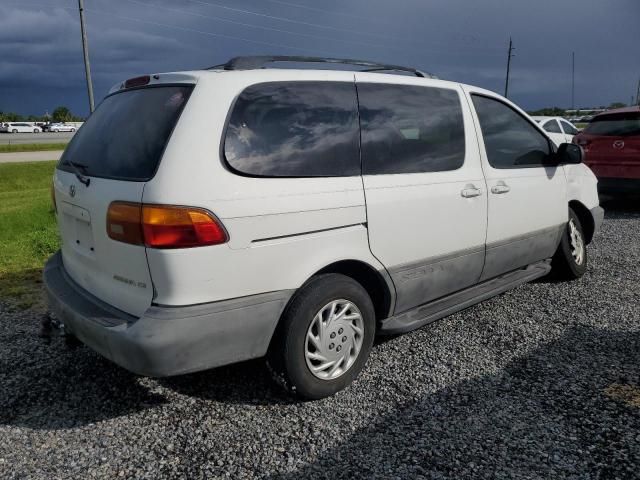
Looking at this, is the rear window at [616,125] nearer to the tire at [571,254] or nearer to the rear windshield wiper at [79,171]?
the tire at [571,254]

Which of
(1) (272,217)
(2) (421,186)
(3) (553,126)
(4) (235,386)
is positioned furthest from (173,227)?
(3) (553,126)

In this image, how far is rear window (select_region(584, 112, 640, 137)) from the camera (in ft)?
29.8

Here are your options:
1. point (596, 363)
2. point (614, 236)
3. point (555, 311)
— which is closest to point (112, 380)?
point (596, 363)

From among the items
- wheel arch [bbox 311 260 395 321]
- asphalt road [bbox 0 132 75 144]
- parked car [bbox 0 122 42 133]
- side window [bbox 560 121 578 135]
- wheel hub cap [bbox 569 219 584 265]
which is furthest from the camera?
parked car [bbox 0 122 42 133]

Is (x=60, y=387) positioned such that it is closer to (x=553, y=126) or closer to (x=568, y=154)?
(x=568, y=154)

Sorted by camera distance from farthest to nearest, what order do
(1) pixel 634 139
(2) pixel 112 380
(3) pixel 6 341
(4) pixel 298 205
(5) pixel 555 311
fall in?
(1) pixel 634 139, (5) pixel 555 311, (3) pixel 6 341, (2) pixel 112 380, (4) pixel 298 205

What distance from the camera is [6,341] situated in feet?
13.3

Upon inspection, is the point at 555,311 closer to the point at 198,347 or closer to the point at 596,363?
the point at 596,363

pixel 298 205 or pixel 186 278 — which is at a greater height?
pixel 298 205

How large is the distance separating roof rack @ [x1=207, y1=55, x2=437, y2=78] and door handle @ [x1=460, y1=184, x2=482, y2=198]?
2.92ft

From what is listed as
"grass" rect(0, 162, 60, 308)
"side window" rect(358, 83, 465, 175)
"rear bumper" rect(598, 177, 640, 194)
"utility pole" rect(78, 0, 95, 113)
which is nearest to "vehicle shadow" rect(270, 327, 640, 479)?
"side window" rect(358, 83, 465, 175)

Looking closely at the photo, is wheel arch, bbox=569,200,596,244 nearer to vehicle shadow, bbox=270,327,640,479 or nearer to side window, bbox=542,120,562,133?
vehicle shadow, bbox=270,327,640,479

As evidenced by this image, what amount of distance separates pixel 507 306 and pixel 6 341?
4.04 meters

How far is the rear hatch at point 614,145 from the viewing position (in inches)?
354
